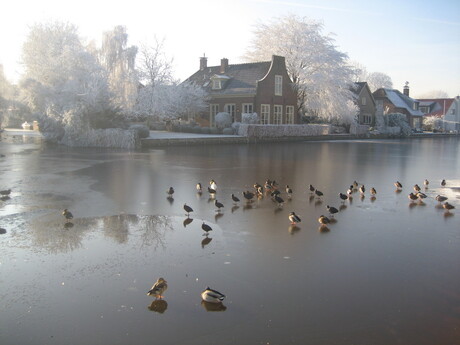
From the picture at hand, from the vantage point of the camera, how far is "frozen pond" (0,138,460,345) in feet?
18.0

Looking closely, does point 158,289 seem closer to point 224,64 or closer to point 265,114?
point 265,114

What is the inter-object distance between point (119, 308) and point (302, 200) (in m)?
8.38

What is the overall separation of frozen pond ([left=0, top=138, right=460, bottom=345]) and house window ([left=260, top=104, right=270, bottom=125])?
105ft

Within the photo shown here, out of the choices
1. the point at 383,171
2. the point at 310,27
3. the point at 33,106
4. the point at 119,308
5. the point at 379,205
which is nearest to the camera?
the point at 119,308

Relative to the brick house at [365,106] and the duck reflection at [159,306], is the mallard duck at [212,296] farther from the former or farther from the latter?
the brick house at [365,106]

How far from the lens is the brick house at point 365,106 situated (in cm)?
6250

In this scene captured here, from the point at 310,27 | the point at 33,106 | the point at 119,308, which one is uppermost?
the point at 310,27

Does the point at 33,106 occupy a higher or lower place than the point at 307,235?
higher

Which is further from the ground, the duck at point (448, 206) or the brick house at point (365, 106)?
the brick house at point (365, 106)

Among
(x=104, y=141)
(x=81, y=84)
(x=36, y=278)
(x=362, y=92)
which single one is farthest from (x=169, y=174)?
(x=362, y=92)

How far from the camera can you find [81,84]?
3384 centimetres

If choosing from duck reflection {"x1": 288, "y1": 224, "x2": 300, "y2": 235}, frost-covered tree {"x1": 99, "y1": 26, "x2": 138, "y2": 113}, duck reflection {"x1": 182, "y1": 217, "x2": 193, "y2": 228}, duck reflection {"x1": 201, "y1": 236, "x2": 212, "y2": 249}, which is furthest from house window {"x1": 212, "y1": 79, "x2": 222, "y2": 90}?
duck reflection {"x1": 201, "y1": 236, "x2": 212, "y2": 249}

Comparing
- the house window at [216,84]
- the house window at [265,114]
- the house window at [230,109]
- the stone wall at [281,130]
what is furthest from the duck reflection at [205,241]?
the house window at [216,84]

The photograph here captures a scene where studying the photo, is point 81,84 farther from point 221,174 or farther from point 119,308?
point 119,308
